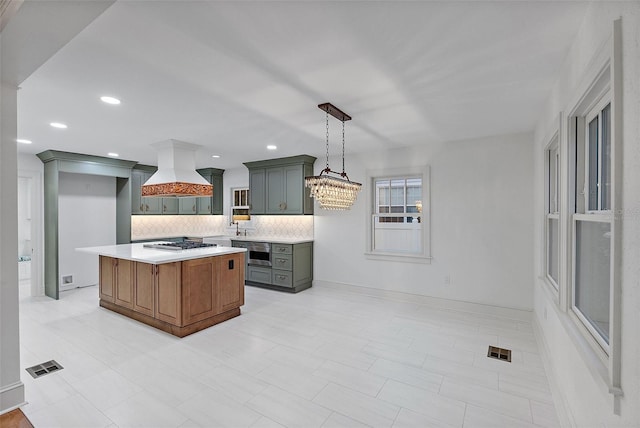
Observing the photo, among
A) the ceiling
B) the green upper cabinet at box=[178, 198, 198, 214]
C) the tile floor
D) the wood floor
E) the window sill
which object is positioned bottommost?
the tile floor

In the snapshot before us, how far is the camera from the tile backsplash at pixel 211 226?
245 inches

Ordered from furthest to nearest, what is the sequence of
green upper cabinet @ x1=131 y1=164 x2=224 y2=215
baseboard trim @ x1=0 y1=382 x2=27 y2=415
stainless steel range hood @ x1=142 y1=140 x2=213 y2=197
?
green upper cabinet @ x1=131 y1=164 x2=224 y2=215 → stainless steel range hood @ x1=142 y1=140 x2=213 y2=197 → baseboard trim @ x1=0 y1=382 x2=27 y2=415

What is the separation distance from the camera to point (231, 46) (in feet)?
6.37

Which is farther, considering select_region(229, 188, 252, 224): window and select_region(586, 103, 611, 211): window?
select_region(229, 188, 252, 224): window

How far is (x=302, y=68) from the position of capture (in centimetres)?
223

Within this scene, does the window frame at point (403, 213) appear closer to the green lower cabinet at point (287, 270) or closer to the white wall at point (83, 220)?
the green lower cabinet at point (287, 270)

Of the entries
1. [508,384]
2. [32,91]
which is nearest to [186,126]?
[32,91]

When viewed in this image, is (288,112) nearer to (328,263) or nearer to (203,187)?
(203,187)

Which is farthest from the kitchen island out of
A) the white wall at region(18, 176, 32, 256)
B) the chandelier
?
the white wall at region(18, 176, 32, 256)

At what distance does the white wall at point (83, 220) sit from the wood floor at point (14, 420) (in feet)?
13.8

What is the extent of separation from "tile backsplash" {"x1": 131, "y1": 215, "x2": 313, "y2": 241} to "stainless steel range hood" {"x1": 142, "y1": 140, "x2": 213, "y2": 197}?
2.03 m

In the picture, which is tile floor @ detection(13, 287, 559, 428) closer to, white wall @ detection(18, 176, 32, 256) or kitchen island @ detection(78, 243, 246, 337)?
kitchen island @ detection(78, 243, 246, 337)

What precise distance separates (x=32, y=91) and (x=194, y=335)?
2.82 metres

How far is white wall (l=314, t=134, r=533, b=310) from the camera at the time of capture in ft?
13.5
